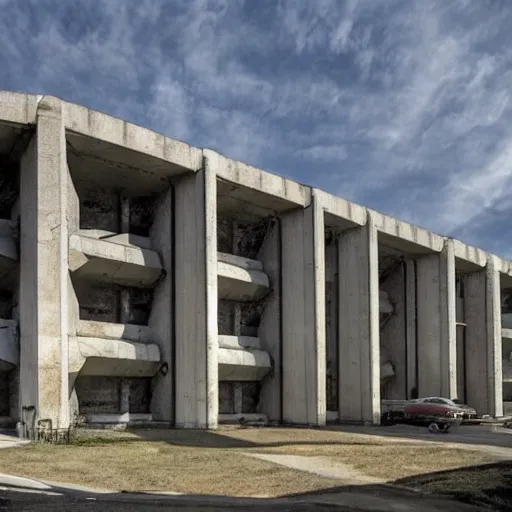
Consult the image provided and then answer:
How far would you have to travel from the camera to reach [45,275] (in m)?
20.2

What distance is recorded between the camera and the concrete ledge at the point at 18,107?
66.9 ft

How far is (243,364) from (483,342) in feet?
67.3

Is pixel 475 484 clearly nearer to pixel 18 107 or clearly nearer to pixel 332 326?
pixel 18 107

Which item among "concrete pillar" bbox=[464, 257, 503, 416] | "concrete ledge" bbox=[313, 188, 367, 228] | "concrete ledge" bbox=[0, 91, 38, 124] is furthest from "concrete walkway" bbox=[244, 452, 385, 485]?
"concrete pillar" bbox=[464, 257, 503, 416]

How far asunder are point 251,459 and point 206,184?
12.5m

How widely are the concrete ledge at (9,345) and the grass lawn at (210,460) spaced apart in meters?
3.13

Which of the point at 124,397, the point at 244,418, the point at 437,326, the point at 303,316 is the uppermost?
the point at 303,316

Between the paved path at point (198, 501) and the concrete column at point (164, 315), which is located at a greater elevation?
the concrete column at point (164, 315)

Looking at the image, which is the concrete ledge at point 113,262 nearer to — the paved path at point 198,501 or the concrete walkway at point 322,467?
the concrete walkway at point 322,467

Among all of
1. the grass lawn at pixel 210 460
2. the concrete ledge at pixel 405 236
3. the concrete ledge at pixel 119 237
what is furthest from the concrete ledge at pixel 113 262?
the concrete ledge at pixel 405 236

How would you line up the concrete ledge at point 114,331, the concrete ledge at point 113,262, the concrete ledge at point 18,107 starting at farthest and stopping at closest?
the concrete ledge at point 114,331 → the concrete ledge at point 113,262 → the concrete ledge at point 18,107

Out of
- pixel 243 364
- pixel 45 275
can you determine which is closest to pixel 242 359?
pixel 243 364

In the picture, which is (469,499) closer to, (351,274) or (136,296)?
(136,296)

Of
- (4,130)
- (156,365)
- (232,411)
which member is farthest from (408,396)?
(4,130)
